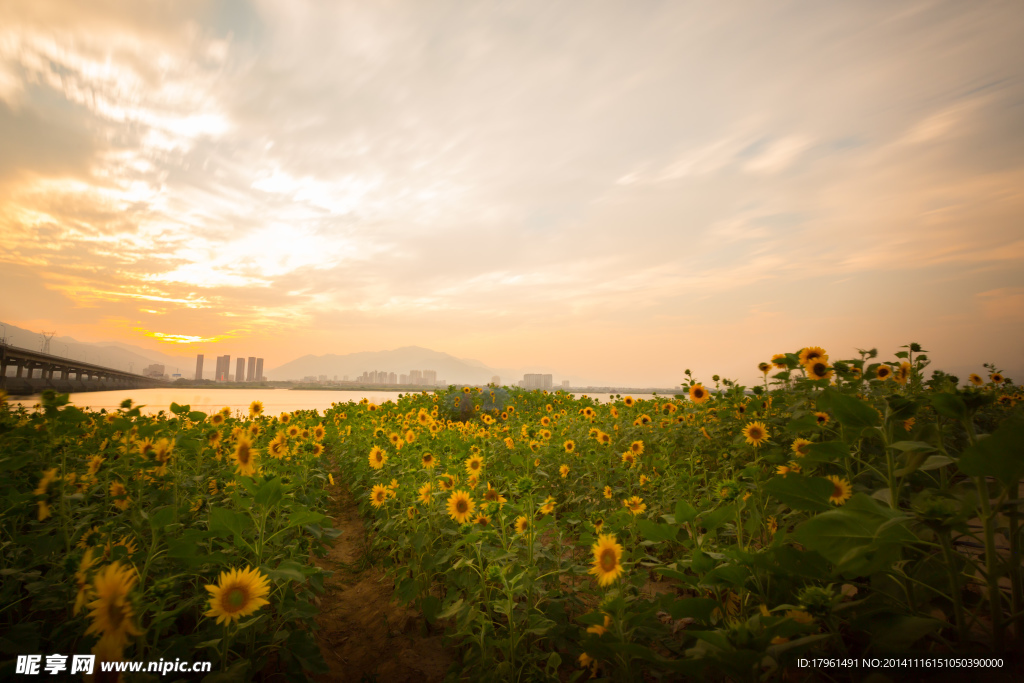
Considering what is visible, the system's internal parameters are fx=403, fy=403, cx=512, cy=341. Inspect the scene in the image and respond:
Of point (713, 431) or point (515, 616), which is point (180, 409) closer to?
point (515, 616)

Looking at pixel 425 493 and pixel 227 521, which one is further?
pixel 425 493

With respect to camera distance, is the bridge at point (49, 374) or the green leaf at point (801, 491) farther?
the bridge at point (49, 374)

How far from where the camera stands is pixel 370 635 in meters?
2.65

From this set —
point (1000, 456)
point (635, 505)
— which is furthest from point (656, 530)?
point (635, 505)

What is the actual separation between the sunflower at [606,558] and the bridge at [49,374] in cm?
1473

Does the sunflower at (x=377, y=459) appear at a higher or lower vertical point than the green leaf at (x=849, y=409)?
lower

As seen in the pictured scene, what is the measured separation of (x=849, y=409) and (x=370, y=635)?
2986 millimetres

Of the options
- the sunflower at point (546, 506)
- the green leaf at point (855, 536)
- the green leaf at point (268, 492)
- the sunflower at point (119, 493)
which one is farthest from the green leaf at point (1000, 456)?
the sunflower at point (119, 493)

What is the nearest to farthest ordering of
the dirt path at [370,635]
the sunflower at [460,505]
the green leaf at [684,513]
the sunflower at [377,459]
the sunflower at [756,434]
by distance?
the green leaf at [684,513] < the dirt path at [370,635] < the sunflower at [460,505] < the sunflower at [756,434] < the sunflower at [377,459]

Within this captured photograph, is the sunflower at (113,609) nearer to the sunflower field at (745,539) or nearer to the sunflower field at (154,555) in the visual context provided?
the sunflower field at (154,555)

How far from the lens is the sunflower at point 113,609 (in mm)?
1264

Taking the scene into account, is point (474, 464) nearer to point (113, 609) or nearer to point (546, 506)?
point (546, 506)

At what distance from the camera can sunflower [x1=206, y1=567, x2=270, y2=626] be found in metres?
1.56

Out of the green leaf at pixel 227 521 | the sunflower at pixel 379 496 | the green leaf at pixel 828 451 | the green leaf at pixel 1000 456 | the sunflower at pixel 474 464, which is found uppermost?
the green leaf at pixel 1000 456
